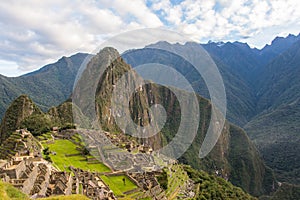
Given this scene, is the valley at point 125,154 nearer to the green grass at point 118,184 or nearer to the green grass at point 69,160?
the green grass at point 118,184

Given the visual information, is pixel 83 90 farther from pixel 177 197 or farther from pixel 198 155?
pixel 177 197

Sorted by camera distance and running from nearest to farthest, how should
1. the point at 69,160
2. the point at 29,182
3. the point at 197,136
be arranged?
the point at 29,182, the point at 69,160, the point at 197,136

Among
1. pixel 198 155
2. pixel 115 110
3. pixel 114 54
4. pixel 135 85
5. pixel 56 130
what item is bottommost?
pixel 198 155

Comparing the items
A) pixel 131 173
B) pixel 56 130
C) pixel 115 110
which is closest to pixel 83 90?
pixel 115 110

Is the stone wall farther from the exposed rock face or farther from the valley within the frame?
the exposed rock face

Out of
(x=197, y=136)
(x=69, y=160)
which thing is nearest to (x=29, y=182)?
(x=69, y=160)

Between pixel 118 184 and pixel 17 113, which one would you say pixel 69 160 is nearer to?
pixel 118 184

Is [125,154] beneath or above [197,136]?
beneath

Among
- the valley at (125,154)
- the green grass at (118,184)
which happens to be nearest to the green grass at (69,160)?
the valley at (125,154)

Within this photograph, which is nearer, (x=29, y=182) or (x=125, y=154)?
(x=29, y=182)
